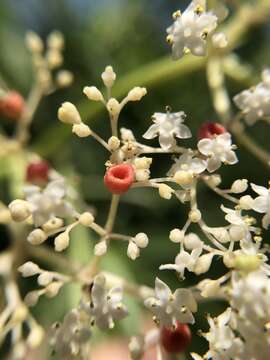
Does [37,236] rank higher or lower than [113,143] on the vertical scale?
lower

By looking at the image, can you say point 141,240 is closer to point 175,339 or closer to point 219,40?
point 175,339

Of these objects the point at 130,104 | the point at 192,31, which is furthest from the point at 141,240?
the point at 130,104

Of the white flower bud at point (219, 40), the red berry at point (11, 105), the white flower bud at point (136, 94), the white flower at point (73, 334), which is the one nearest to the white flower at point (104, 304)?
the white flower at point (73, 334)

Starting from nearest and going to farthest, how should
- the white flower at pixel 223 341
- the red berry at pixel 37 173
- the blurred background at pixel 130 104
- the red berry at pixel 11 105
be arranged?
the white flower at pixel 223 341, the red berry at pixel 37 173, the red berry at pixel 11 105, the blurred background at pixel 130 104

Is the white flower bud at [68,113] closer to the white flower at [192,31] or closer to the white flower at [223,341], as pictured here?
the white flower at [192,31]

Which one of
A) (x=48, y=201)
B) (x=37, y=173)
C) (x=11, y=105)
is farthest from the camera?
(x=11, y=105)

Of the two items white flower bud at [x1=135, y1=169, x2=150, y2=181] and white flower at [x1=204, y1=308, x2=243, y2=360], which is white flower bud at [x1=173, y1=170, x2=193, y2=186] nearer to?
white flower bud at [x1=135, y1=169, x2=150, y2=181]
